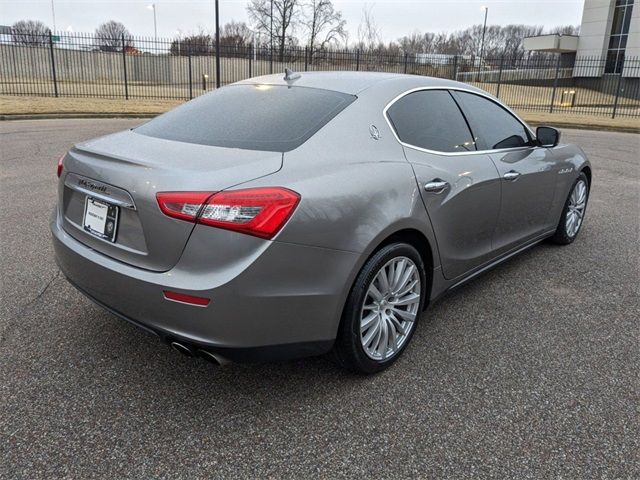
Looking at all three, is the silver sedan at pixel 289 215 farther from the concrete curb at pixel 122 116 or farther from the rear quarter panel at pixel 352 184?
the concrete curb at pixel 122 116

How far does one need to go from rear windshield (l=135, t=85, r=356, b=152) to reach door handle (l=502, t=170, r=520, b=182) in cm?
133

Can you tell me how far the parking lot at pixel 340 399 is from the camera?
2227 millimetres

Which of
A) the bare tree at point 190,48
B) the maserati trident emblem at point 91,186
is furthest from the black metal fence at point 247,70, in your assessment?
the maserati trident emblem at point 91,186

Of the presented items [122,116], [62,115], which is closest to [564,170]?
[122,116]

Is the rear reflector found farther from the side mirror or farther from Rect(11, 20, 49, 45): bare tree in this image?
Rect(11, 20, 49, 45): bare tree

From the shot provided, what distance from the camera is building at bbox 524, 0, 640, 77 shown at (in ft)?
131

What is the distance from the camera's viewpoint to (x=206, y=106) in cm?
A: 330

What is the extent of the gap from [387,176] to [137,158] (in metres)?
1.21

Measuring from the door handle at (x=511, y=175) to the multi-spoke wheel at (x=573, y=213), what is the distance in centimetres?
134

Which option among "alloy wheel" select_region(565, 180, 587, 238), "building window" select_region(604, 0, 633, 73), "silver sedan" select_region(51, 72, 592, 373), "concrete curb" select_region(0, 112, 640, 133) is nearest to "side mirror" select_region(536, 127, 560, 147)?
"alloy wheel" select_region(565, 180, 587, 238)

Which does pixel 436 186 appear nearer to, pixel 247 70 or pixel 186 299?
pixel 186 299

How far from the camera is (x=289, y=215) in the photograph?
2.25 metres

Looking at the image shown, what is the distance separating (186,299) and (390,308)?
3.74ft

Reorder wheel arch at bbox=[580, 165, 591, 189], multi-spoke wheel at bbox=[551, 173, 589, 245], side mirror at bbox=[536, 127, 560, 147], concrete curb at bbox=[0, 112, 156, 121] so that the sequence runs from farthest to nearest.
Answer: concrete curb at bbox=[0, 112, 156, 121] → wheel arch at bbox=[580, 165, 591, 189] → multi-spoke wheel at bbox=[551, 173, 589, 245] → side mirror at bbox=[536, 127, 560, 147]
